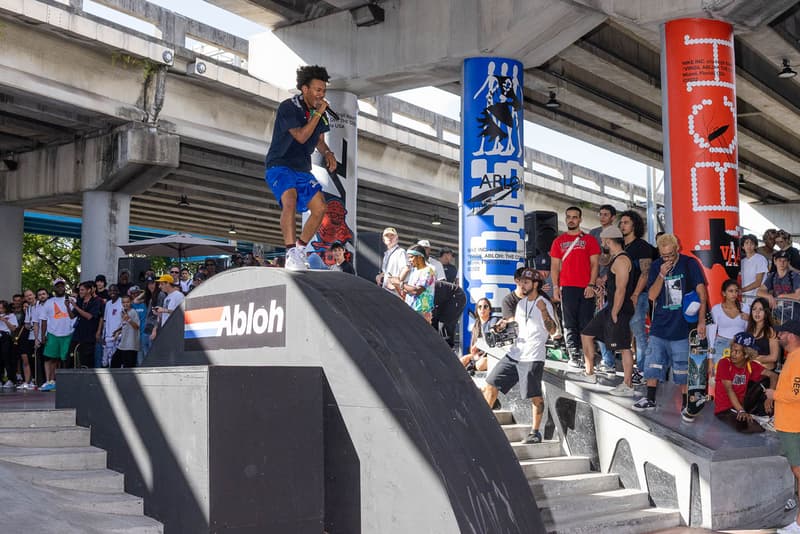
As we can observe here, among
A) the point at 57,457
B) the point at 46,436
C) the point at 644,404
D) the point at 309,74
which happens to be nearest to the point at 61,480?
the point at 57,457

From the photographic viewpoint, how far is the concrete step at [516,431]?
370 inches

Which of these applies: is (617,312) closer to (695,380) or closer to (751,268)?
(695,380)

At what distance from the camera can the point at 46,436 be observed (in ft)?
23.1

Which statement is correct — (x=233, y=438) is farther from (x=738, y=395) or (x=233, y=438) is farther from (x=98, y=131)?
(x=98, y=131)

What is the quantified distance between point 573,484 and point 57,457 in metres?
4.63

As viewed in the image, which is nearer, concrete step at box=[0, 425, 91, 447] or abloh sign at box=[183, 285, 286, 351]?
abloh sign at box=[183, 285, 286, 351]

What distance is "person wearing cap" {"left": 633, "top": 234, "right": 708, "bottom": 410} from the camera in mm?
8688

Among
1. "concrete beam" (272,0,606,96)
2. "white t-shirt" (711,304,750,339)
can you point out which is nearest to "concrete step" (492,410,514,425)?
"white t-shirt" (711,304,750,339)

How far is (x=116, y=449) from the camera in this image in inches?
261

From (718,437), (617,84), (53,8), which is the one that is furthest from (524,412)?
(617,84)

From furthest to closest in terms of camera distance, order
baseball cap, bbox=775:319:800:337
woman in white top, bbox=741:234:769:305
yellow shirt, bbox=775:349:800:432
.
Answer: woman in white top, bbox=741:234:769:305 → baseball cap, bbox=775:319:800:337 → yellow shirt, bbox=775:349:800:432

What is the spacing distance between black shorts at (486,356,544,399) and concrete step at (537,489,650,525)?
1216 mm

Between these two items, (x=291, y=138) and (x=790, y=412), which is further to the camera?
(x=790, y=412)

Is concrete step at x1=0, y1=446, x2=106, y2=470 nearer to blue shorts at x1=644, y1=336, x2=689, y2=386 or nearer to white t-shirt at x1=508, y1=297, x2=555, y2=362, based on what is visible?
white t-shirt at x1=508, y1=297, x2=555, y2=362
